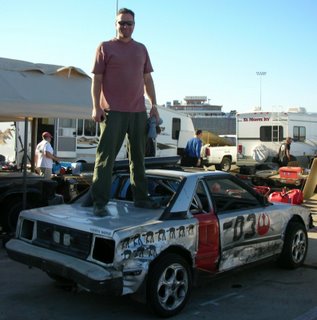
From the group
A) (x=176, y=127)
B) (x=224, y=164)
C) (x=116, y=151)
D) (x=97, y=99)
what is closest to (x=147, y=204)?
(x=116, y=151)

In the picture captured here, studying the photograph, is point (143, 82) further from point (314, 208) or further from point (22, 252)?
point (314, 208)

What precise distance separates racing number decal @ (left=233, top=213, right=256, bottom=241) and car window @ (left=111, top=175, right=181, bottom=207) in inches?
29.9

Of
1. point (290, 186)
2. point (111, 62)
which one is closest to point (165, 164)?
point (111, 62)

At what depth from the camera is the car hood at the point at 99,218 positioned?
4359 millimetres

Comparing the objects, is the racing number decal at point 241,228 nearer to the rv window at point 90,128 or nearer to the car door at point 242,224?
the car door at point 242,224

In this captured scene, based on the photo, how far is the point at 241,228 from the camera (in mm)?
5359

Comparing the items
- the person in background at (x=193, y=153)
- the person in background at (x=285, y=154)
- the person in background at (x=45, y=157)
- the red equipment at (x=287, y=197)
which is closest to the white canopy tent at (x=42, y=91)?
the red equipment at (x=287, y=197)

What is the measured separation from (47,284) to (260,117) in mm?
17726

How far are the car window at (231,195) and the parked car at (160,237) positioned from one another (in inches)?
0.4

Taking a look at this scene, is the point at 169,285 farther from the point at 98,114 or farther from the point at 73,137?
the point at 73,137

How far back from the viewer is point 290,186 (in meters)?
13.7

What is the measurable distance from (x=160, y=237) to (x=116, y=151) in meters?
1.16

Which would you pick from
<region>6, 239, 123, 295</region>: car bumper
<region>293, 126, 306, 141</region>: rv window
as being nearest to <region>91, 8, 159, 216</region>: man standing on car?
<region>6, 239, 123, 295</region>: car bumper

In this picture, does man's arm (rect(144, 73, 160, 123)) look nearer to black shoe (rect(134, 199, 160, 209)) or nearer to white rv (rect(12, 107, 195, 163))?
black shoe (rect(134, 199, 160, 209))
